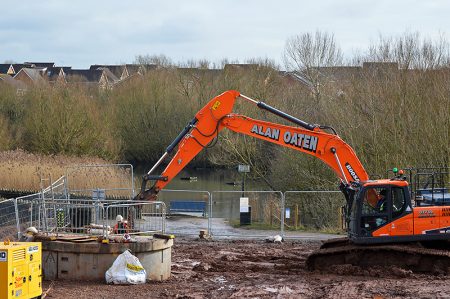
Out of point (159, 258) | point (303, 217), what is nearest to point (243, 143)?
point (303, 217)

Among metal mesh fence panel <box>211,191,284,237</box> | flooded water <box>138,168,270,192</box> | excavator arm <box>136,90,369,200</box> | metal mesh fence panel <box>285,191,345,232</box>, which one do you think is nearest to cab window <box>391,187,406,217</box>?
excavator arm <box>136,90,369,200</box>

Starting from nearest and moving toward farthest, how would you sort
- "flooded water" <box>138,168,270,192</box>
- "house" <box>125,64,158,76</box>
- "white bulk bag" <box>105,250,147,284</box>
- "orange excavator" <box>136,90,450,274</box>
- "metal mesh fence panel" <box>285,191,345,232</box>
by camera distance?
"white bulk bag" <box>105,250,147,284</box>, "orange excavator" <box>136,90,450,274</box>, "metal mesh fence panel" <box>285,191,345,232</box>, "flooded water" <box>138,168,270,192</box>, "house" <box>125,64,158,76</box>

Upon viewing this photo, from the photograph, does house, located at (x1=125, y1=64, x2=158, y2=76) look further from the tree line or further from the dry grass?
the dry grass

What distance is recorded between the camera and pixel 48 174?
35500mm

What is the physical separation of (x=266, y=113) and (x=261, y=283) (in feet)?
81.4

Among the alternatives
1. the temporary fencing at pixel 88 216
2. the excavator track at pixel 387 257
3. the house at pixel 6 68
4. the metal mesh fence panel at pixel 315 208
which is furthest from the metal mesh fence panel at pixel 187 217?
the house at pixel 6 68

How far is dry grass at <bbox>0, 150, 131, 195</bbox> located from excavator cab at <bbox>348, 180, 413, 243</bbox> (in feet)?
52.8

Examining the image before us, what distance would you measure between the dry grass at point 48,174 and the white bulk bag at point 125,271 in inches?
590

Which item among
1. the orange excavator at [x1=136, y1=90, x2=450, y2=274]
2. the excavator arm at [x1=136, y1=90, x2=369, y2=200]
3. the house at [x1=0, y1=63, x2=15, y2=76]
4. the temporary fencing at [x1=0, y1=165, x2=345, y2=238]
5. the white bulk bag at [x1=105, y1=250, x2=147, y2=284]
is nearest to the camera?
the white bulk bag at [x1=105, y1=250, x2=147, y2=284]

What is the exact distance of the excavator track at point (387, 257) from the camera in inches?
654

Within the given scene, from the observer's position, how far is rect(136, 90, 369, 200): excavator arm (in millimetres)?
18562

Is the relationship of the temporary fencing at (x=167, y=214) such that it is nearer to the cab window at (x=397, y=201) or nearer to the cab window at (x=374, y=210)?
the cab window at (x=374, y=210)

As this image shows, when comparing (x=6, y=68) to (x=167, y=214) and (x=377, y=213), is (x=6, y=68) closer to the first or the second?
(x=167, y=214)

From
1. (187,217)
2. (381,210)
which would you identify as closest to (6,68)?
(187,217)
